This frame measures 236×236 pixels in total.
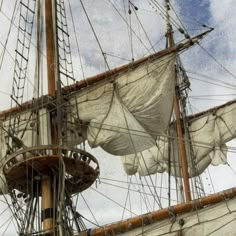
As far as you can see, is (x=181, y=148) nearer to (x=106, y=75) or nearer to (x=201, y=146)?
(x=201, y=146)

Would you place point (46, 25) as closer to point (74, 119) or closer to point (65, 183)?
point (74, 119)

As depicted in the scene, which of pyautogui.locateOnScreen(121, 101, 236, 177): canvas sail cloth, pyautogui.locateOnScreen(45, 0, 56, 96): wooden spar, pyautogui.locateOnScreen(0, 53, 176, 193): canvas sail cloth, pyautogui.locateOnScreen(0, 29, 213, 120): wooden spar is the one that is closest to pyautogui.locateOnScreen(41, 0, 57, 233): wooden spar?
pyautogui.locateOnScreen(45, 0, 56, 96): wooden spar

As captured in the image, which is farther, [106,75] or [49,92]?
[106,75]

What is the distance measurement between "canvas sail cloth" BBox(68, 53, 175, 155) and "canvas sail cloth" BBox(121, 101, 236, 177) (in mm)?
6942

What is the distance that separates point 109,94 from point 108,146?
1421 mm

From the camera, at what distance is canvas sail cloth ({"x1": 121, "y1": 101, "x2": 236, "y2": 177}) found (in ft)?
84.8

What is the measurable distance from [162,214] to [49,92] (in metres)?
4.10

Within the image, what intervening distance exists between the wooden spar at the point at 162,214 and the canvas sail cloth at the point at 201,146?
25.7 feet

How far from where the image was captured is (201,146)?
26.5 m

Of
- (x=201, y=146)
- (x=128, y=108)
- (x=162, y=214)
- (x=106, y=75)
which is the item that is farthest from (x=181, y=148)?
(x=162, y=214)

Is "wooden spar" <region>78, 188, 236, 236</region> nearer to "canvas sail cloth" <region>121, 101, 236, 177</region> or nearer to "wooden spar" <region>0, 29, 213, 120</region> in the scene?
"wooden spar" <region>0, 29, 213, 120</region>

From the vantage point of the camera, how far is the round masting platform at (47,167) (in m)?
16.1

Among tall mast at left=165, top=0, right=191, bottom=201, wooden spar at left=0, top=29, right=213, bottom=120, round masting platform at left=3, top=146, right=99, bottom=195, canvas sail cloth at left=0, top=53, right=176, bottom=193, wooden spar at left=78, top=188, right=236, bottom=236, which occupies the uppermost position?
tall mast at left=165, top=0, right=191, bottom=201

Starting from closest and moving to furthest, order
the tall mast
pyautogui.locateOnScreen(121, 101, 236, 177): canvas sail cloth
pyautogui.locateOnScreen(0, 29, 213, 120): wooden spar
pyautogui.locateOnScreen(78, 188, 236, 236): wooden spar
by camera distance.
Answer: pyautogui.locateOnScreen(78, 188, 236, 236): wooden spar, pyautogui.locateOnScreen(0, 29, 213, 120): wooden spar, the tall mast, pyautogui.locateOnScreen(121, 101, 236, 177): canvas sail cloth
